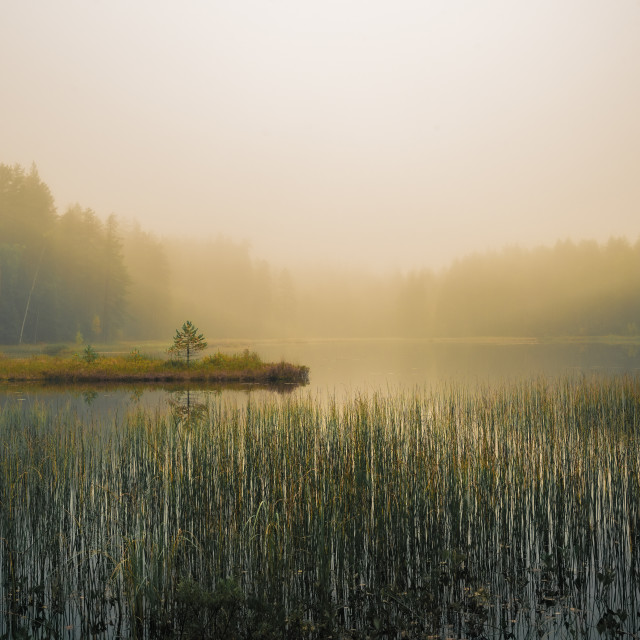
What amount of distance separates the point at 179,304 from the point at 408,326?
36620mm

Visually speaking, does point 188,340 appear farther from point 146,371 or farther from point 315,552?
point 315,552

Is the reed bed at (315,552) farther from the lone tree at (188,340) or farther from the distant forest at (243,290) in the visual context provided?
the distant forest at (243,290)

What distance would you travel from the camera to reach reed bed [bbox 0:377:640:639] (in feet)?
10.9

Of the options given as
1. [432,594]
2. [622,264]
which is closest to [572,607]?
[432,594]

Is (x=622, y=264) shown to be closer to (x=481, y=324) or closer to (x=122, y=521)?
(x=481, y=324)

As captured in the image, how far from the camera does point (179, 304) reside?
83.5 metres

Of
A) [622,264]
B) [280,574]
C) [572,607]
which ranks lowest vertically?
[572,607]

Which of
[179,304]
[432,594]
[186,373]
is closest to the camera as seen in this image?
[432,594]

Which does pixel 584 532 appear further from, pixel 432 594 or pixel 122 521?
pixel 122 521

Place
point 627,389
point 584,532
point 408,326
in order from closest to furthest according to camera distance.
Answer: point 584,532 < point 627,389 < point 408,326

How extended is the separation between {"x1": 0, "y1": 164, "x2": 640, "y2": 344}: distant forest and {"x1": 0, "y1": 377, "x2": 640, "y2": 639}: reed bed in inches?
1785

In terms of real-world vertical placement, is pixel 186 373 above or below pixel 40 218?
below

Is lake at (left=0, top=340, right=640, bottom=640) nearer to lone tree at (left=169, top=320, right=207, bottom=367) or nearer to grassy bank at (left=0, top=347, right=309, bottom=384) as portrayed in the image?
grassy bank at (left=0, top=347, right=309, bottom=384)

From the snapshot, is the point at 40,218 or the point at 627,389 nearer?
the point at 627,389
